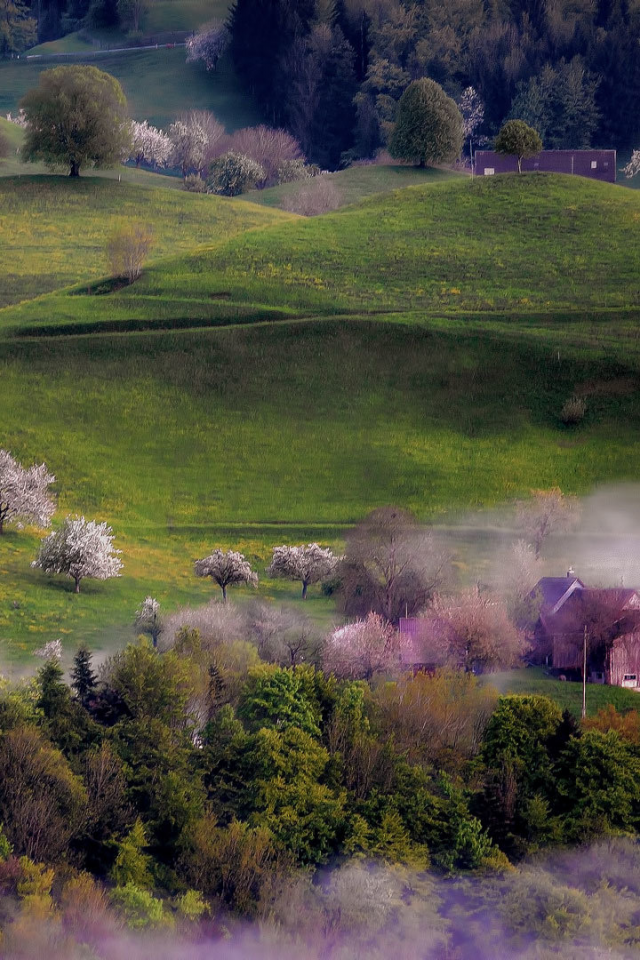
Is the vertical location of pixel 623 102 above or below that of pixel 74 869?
above

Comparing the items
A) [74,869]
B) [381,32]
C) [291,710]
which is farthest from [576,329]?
[381,32]

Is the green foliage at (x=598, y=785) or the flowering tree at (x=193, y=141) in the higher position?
the flowering tree at (x=193, y=141)

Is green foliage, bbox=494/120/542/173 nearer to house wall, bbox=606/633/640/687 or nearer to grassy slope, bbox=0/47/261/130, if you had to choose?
house wall, bbox=606/633/640/687

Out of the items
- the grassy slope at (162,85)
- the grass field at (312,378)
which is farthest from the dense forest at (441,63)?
the grass field at (312,378)

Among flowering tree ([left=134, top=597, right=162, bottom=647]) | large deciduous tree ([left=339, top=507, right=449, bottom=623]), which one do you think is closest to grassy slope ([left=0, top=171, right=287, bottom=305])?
large deciduous tree ([left=339, top=507, right=449, bottom=623])

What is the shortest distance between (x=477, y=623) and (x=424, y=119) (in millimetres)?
78814

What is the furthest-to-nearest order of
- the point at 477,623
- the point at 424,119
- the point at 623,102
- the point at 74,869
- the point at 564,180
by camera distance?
1. the point at 623,102
2. the point at 424,119
3. the point at 564,180
4. the point at 477,623
5. the point at 74,869

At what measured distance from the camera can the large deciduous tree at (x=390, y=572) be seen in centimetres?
5181

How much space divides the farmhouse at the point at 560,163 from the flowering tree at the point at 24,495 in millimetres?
64614

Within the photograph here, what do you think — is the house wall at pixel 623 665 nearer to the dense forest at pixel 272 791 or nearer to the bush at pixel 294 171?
the dense forest at pixel 272 791

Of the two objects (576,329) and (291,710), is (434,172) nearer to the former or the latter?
(576,329)

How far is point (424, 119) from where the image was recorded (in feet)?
399

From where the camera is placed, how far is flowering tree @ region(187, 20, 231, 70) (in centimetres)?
17688

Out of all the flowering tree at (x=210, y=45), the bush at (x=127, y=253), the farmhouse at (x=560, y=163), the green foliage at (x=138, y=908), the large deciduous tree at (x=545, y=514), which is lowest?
the green foliage at (x=138, y=908)
